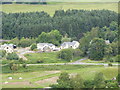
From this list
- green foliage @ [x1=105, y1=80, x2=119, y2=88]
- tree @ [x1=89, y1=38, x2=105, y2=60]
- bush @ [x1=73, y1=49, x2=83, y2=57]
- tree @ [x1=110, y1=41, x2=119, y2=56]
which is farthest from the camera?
bush @ [x1=73, y1=49, x2=83, y2=57]

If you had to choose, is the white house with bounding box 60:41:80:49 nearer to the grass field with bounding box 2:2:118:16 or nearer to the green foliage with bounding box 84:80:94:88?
the green foliage with bounding box 84:80:94:88

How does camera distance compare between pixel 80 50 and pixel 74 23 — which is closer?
pixel 80 50

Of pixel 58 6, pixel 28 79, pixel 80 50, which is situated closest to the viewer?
pixel 28 79

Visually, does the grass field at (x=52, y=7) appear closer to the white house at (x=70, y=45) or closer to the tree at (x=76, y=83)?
the white house at (x=70, y=45)

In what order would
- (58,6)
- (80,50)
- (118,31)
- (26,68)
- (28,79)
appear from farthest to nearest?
(58,6), (118,31), (80,50), (26,68), (28,79)

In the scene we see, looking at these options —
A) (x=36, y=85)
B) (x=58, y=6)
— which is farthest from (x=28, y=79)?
(x=58, y=6)

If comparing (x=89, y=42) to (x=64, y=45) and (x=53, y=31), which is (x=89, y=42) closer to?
(x=64, y=45)

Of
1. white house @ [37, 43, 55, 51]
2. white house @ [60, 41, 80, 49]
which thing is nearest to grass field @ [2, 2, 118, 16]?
white house @ [60, 41, 80, 49]
